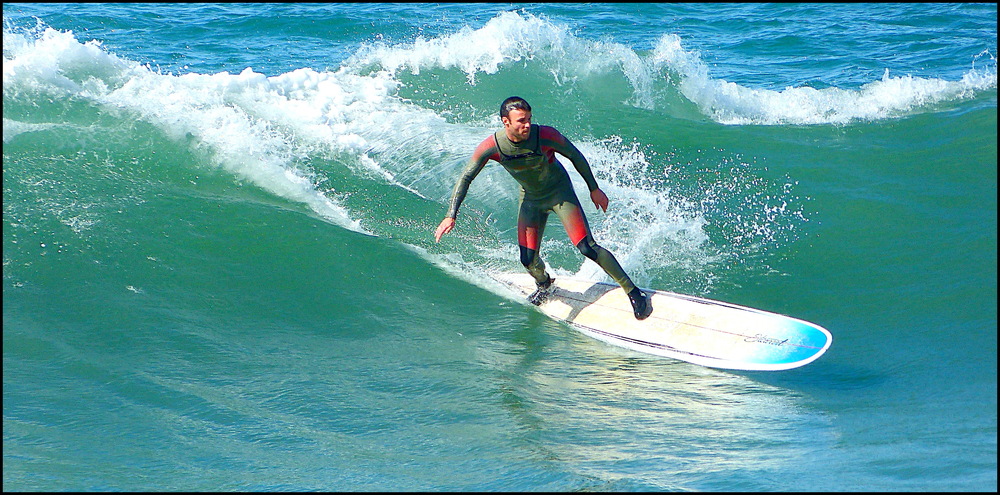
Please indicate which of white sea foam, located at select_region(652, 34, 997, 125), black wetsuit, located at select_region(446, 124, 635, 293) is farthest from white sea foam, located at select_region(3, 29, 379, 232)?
white sea foam, located at select_region(652, 34, 997, 125)

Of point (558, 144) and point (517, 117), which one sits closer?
point (517, 117)

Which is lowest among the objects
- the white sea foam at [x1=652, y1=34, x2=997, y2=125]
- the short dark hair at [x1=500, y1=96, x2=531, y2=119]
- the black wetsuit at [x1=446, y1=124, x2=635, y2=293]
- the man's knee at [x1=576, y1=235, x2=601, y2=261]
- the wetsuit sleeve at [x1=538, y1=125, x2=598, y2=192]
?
the man's knee at [x1=576, y1=235, x2=601, y2=261]

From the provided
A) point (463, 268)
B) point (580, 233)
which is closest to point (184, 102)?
point (463, 268)

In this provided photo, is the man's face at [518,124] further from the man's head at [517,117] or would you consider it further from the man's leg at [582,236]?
the man's leg at [582,236]

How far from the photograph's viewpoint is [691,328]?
21.1 ft

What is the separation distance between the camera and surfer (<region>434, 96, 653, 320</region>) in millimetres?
6000

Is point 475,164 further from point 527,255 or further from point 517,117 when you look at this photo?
point 527,255

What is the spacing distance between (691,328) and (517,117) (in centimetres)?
221

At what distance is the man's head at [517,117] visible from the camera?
18.9ft

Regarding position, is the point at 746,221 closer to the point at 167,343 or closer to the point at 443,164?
the point at 443,164

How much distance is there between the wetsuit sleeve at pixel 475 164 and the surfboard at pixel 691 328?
144 cm

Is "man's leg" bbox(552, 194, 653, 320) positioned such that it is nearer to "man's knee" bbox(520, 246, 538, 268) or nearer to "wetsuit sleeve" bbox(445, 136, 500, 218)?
"man's knee" bbox(520, 246, 538, 268)

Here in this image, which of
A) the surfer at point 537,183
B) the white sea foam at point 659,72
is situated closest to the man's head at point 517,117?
the surfer at point 537,183

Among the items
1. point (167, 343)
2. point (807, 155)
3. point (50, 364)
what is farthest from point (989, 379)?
point (50, 364)
